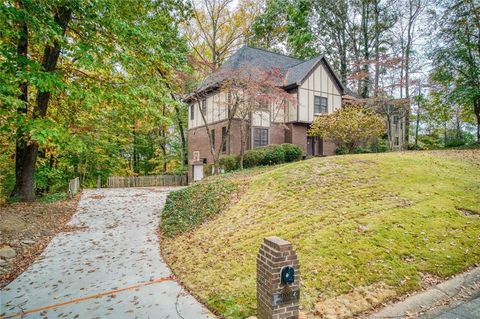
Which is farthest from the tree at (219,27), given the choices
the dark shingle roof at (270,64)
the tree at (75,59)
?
the tree at (75,59)

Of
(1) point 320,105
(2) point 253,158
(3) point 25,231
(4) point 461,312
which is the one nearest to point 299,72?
(1) point 320,105

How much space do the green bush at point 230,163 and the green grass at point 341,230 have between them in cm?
769

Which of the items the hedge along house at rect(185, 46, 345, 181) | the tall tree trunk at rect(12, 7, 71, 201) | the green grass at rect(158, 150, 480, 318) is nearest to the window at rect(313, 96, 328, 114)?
the hedge along house at rect(185, 46, 345, 181)

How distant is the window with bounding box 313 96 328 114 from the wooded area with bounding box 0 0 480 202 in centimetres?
358

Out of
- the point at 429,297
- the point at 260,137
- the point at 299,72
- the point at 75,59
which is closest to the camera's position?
the point at 429,297

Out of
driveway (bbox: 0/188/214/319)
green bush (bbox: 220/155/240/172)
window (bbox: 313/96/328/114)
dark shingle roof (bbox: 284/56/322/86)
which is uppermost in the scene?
dark shingle roof (bbox: 284/56/322/86)

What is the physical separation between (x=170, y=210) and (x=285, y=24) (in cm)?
2629

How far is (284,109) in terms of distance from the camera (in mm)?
20859

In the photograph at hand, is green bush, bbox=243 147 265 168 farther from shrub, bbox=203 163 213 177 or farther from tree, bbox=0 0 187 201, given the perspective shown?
tree, bbox=0 0 187 201

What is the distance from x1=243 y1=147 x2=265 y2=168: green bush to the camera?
57.1 ft

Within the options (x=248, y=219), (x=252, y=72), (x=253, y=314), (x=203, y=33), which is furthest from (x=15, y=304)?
(x=203, y=33)

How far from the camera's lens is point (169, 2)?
1062 centimetres

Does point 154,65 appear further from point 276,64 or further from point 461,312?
point 276,64

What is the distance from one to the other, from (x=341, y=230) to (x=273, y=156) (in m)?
11.6
